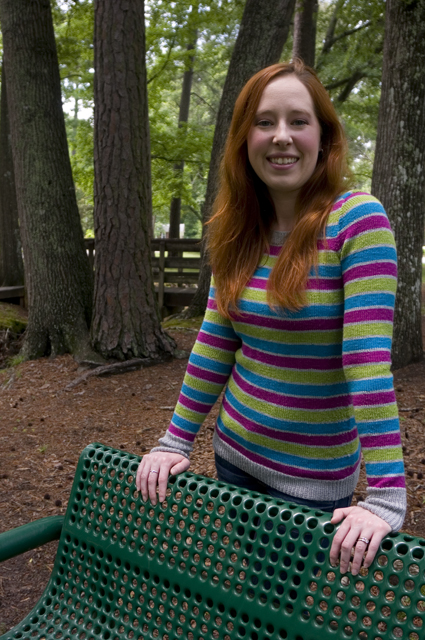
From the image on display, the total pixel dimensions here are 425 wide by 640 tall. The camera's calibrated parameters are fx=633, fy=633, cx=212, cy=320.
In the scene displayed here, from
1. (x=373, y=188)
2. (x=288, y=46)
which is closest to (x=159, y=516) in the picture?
(x=373, y=188)

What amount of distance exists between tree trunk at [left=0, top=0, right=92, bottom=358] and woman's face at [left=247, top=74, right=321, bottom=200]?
18.2ft

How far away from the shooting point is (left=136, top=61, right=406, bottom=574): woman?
155cm

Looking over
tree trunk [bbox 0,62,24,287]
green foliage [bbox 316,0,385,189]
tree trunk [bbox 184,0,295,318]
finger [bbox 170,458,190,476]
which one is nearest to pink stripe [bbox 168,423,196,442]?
finger [bbox 170,458,190,476]

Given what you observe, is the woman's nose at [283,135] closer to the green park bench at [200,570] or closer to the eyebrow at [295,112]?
the eyebrow at [295,112]

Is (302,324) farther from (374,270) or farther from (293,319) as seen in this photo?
(374,270)

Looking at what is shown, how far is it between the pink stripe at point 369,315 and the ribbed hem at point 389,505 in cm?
40

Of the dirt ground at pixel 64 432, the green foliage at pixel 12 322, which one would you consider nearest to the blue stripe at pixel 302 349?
the dirt ground at pixel 64 432

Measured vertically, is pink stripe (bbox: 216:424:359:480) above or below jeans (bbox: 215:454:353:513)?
above

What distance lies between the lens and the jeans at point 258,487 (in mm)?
1813

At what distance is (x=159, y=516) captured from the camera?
6.01ft

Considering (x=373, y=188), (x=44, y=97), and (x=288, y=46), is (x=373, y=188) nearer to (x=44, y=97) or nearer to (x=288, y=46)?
(x=44, y=97)

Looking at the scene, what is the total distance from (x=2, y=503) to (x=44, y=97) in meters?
4.92

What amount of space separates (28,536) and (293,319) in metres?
1.03

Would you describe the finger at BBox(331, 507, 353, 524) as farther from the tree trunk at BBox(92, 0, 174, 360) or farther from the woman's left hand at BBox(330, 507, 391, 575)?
the tree trunk at BBox(92, 0, 174, 360)
